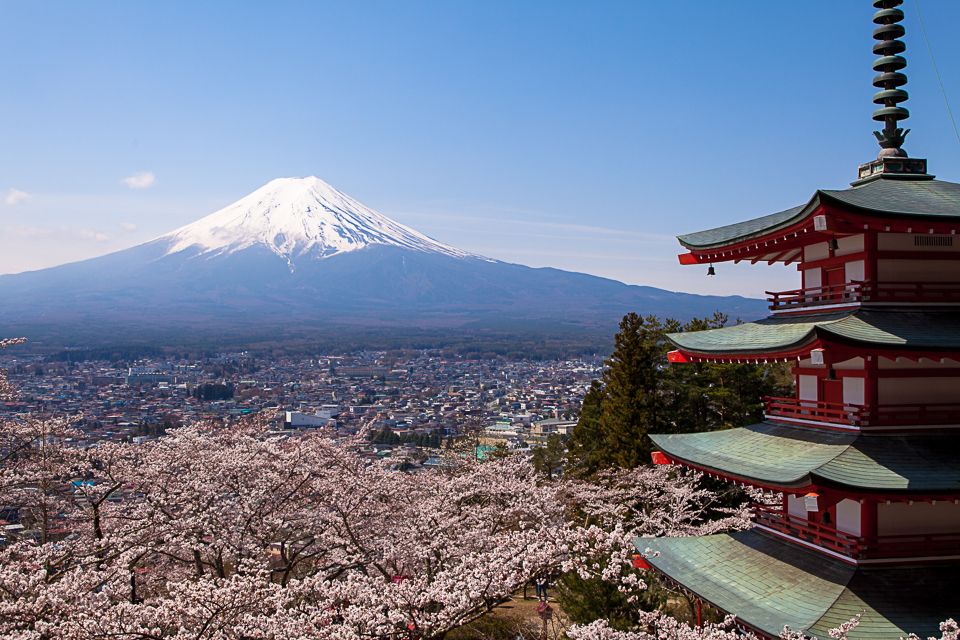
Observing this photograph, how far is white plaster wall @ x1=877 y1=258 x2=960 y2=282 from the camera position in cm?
726

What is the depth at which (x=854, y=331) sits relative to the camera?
670 cm

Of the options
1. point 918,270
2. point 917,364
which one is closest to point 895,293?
point 918,270

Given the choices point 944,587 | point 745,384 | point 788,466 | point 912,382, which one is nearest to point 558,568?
point 788,466

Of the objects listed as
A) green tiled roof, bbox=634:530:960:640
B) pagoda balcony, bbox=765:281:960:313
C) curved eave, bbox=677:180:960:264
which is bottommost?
green tiled roof, bbox=634:530:960:640

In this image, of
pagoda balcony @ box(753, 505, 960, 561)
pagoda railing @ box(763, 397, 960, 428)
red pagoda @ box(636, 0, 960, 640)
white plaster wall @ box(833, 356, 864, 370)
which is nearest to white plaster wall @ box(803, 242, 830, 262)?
red pagoda @ box(636, 0, 960, 640)

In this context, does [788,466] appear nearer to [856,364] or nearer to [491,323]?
[856,364]

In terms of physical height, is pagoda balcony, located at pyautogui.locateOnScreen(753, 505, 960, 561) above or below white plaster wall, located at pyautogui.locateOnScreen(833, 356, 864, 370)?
below

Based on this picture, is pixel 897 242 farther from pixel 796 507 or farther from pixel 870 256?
pixel 796 507

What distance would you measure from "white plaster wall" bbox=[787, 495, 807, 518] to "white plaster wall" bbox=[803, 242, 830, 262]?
3087 mm

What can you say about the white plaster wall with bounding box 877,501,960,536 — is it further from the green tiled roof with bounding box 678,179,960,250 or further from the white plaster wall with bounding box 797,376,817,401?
the green tiled roof with bounding box 678,179,960,250

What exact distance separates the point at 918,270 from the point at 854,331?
58.0 inches

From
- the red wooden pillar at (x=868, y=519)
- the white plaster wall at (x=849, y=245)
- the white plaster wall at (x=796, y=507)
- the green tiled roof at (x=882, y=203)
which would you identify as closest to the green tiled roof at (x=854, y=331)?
the white plaster wall at (x=849, y=245)

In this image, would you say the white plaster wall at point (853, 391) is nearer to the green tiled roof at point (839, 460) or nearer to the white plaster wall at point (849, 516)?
the green tiled roof at point (839, 460)

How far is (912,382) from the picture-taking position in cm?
710
